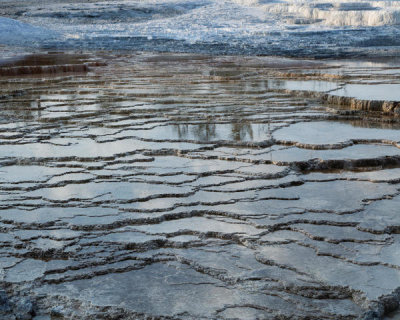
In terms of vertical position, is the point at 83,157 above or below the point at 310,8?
below

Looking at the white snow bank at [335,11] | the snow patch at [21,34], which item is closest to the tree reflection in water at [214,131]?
the snow patch at [21,34]

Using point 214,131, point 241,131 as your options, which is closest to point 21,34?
point 214,131

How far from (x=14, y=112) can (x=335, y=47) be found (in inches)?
503

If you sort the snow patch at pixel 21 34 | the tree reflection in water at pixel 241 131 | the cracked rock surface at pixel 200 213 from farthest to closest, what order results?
the snow patch at pixel 21 34
the tree reflection in water at pixel 241 131
the cracked rock surface at pixel 200 213

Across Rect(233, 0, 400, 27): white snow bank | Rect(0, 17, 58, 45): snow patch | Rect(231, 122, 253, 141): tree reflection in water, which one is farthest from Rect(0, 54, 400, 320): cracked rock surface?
Rect(233, 0, 400, 27): white snow bank

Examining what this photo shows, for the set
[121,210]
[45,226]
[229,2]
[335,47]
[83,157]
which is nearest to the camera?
[45,226]

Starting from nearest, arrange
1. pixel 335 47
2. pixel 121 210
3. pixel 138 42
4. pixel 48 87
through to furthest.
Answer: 1. pixel 121 210
2. pixel 48 87
3. pixel 335 47
4. pixel 138 42

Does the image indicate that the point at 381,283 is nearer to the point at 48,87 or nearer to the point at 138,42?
the point at 48,87

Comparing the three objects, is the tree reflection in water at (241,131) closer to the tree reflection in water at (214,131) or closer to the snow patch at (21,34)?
the tree reflection in water at (214,131)

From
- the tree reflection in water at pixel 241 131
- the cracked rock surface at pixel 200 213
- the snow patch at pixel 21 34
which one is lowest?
the cracked rock surface at pixel 200 213

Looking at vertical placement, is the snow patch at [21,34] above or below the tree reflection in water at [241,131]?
above

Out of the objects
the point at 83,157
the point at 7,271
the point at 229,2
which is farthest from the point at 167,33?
the point at 7,271

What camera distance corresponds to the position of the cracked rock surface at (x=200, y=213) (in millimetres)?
2346

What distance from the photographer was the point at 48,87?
8.92 meters
